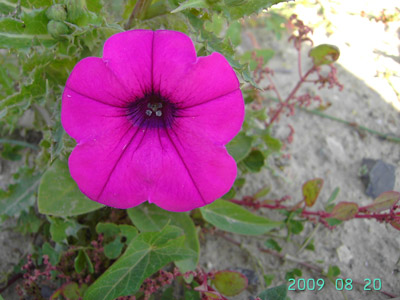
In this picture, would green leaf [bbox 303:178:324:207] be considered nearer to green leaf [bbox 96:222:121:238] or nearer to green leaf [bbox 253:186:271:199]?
green leaf [bbox 253:186:271:199]

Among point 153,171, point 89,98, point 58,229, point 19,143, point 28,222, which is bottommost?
point 28,222

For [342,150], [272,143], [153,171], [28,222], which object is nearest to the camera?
[153,171]

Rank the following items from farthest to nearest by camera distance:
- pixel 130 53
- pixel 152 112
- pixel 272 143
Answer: pixel 272 143, pixel 152 112, pixel 130 53

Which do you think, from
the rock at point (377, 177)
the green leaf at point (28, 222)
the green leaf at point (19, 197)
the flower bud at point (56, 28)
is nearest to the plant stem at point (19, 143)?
the green leaf at point (19, 197)

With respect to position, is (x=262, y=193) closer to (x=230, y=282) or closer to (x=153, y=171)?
(x=230, y=282)

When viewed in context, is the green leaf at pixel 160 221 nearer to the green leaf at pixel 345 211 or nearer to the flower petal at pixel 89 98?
the flower petal at pixel 89 98

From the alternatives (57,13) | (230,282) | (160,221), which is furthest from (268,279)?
(57,13)

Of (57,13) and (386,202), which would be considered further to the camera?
(386,202)

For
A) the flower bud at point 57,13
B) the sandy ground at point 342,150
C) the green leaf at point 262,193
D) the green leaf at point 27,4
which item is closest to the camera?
the flower bud at point 57,13
